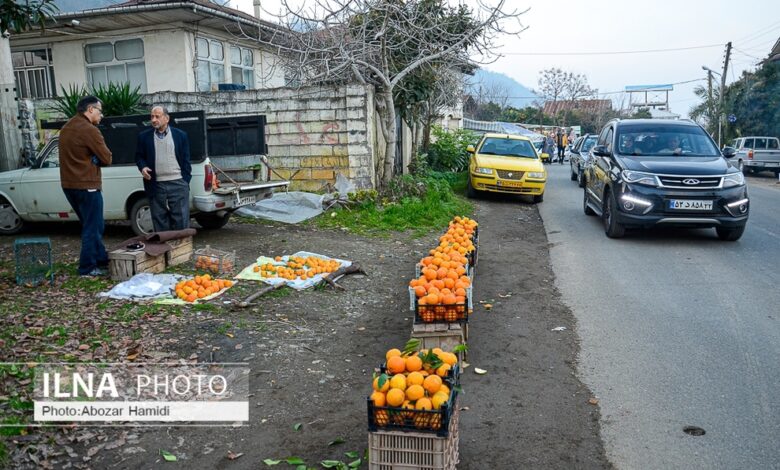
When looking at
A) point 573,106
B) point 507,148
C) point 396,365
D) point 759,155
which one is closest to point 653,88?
point 573,106

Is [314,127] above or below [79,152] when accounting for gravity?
above

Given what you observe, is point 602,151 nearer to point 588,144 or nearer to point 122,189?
point 122,189

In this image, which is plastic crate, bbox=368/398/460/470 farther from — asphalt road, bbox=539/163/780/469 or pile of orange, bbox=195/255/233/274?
pile of orange, bbox=195/255/233/274

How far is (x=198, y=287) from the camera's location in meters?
6.62

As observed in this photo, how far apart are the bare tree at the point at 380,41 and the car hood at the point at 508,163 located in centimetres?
249

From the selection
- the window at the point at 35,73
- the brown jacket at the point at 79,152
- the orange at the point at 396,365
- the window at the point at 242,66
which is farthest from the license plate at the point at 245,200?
the window at the point at 35,73

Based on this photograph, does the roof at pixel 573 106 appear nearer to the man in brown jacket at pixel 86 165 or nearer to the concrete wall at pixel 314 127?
the concrete wall at pixel 314 127

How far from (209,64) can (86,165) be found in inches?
465

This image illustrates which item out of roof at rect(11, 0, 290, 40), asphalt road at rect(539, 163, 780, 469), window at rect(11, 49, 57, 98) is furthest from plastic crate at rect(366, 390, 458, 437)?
window at rect(11, 49, 57, 98)

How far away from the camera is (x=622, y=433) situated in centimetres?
400

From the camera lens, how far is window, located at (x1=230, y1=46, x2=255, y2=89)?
62.5ft

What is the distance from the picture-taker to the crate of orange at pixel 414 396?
3150mm

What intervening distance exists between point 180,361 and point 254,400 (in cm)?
94

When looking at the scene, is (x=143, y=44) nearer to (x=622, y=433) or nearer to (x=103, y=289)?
(x=103, y=289)
